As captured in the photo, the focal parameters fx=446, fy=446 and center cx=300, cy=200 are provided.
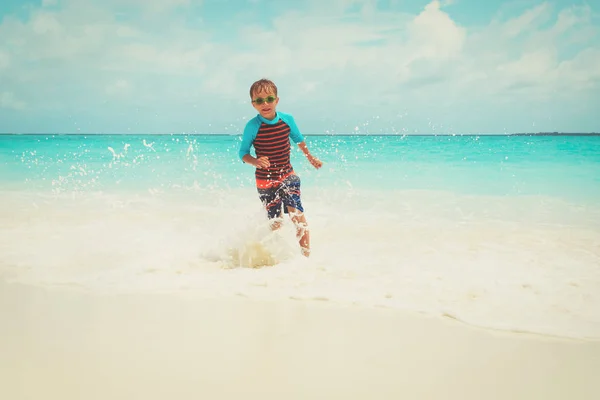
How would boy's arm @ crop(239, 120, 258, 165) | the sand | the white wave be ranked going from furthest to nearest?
boy's arm @ crop(239, 120, 258, 165)
the white wave
the sand

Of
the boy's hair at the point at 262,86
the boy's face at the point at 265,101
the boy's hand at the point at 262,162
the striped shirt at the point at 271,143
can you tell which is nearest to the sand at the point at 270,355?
the boy's hand at the point at 262,162

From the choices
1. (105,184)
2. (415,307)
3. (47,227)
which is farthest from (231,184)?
(415,307)

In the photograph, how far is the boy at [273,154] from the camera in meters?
4.07

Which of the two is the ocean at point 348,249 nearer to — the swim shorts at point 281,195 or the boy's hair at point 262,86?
the swim shorts at point 281,195

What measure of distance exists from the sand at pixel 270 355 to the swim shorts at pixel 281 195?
4.95 ft

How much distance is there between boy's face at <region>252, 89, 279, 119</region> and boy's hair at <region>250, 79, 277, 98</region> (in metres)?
0.02

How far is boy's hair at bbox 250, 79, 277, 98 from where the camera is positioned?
4039 mm

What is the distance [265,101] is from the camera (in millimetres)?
4043

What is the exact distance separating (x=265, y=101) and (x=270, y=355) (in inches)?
95.5

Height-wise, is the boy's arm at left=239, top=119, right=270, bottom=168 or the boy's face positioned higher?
the boy's face

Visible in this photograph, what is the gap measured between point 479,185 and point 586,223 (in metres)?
4.79

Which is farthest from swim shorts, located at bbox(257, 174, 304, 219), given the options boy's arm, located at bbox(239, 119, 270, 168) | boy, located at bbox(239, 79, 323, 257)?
boy's arm, located at bbox(239, 119, 270, 168)

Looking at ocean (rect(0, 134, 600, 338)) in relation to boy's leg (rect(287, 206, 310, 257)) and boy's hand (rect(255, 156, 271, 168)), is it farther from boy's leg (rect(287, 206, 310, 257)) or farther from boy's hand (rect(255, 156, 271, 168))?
boy's hand (rect(255, 156, 271, 168))

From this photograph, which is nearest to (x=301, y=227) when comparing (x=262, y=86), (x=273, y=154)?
(x=273, y=154)
